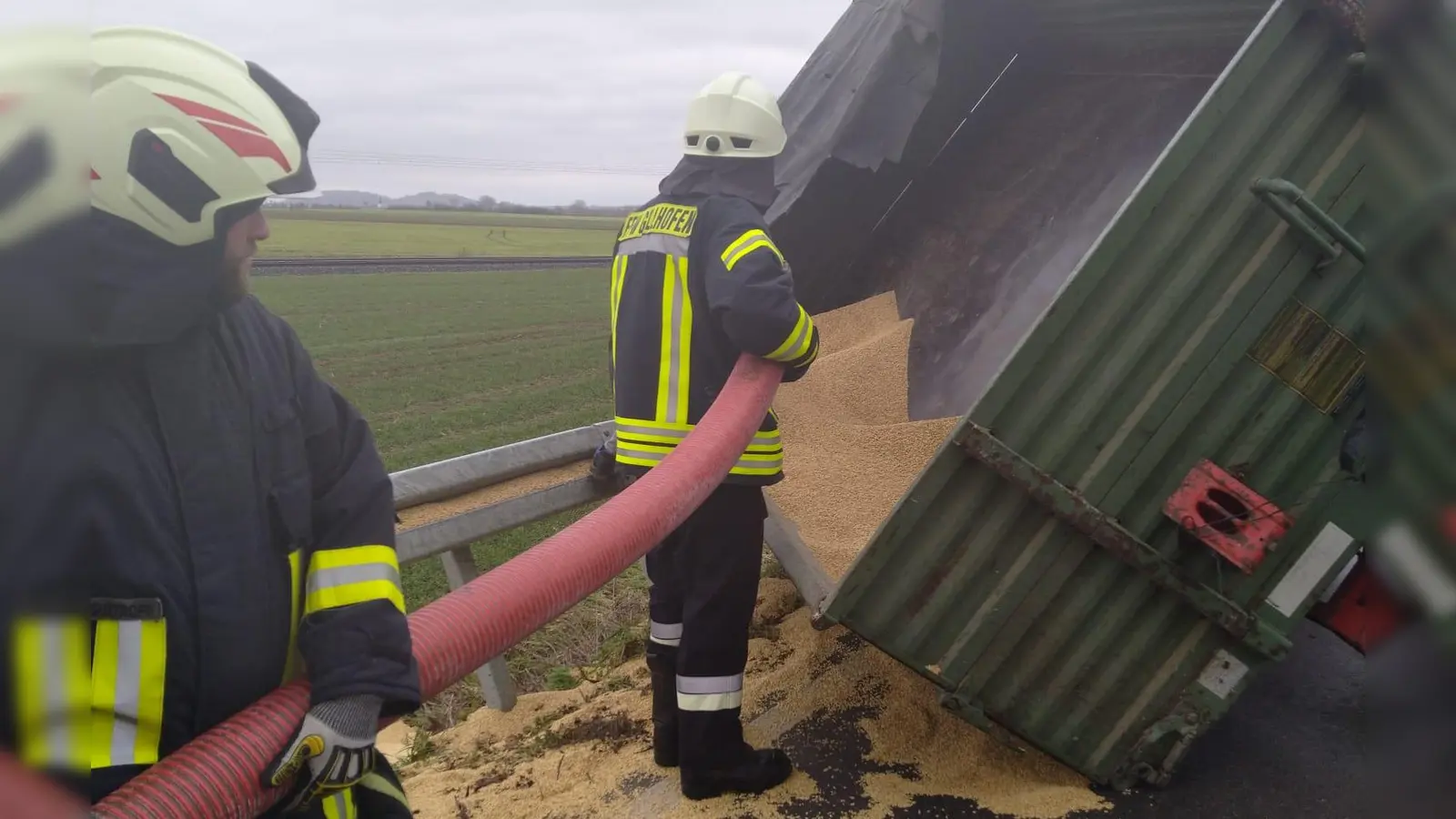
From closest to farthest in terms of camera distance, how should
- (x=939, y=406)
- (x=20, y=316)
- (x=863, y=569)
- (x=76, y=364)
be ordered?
(x=20, y=316)
(x=76, y=364)
(x=863, y=569)
(x=939, y=406)

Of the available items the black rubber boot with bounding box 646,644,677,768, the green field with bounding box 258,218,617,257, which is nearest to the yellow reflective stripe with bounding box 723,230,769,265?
the black rubber boot with bounding box 646,644,677,768

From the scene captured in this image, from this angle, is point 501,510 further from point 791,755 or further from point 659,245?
point 791,755

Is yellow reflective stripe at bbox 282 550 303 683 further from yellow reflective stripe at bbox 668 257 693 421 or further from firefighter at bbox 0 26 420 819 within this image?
yellow reflective stripe at bbox 668 257 693 421

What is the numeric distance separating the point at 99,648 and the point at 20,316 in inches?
18.8

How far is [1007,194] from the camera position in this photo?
5.00 metres

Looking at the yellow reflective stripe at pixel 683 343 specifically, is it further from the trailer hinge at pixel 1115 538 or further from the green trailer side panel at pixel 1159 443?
the trailer hinge at pixel 1115 538

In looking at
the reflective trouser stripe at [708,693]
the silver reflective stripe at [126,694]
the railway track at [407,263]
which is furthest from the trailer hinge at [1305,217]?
the railway track at [407,263]

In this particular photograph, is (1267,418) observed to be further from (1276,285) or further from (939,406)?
(939,406)

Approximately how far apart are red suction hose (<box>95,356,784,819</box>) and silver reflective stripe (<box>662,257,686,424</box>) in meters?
0.21

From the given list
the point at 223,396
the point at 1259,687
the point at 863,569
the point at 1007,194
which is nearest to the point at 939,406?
the point at 1007,194

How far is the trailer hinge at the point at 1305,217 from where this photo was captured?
2496 mm

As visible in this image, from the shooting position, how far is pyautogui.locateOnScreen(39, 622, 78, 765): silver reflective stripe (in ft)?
4.50

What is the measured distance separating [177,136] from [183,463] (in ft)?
1.56

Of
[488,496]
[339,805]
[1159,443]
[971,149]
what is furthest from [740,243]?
[971,149]
